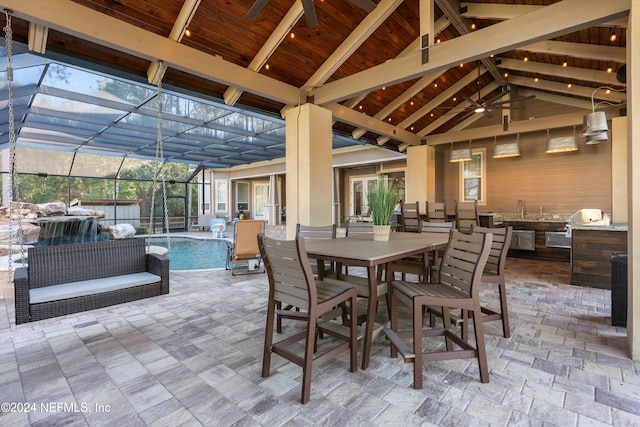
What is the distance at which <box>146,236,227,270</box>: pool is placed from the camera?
6.34m

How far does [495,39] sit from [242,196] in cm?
1327

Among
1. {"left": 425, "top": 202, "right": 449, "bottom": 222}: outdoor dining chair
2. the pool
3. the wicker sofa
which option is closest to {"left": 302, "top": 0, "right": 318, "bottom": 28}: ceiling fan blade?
the wicker sofa

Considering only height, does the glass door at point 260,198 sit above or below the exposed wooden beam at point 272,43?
below

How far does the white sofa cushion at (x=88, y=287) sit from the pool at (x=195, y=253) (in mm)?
2564

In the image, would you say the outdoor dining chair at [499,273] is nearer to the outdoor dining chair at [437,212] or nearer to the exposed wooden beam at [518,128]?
the outdoor dining chair at [437,212]

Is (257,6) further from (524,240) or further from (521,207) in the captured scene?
(521,207)

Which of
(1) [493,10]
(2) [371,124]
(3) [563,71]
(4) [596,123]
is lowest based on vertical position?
(4) [596,123]

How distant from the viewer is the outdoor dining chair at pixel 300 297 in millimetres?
1808

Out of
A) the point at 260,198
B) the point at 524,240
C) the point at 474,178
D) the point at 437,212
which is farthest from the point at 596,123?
the point at 260,198

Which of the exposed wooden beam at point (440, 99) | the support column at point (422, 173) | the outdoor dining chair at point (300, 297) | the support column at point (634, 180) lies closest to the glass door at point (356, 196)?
the support column at point (422, 173)

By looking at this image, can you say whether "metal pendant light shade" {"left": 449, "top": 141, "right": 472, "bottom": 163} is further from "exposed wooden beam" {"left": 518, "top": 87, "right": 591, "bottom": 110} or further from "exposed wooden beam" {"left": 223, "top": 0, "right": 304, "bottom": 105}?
"exposed wooden beam" {"left": 223, "top": 0, "right": 304, "bottom": 105}

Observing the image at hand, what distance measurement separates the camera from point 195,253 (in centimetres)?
806

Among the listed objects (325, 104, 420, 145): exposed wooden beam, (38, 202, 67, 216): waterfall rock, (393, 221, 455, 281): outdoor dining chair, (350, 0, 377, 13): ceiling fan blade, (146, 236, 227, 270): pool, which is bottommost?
(146, 236, 227, 270): pool

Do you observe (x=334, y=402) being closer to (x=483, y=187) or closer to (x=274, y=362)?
(x=274, y=362)
